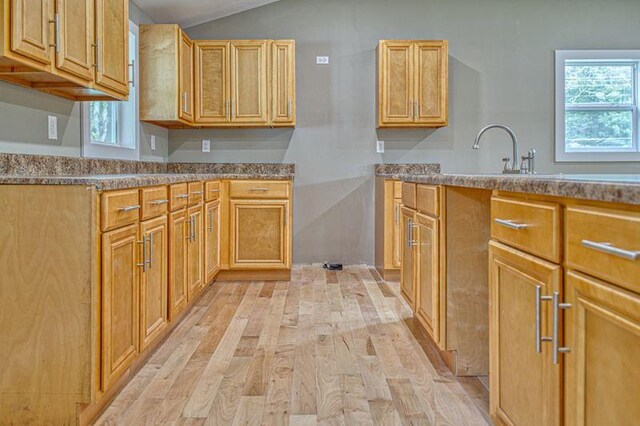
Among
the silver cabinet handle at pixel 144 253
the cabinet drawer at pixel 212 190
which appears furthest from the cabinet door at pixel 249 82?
the silver cabinet handle at pixel 144 253

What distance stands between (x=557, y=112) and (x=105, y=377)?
4524 mm

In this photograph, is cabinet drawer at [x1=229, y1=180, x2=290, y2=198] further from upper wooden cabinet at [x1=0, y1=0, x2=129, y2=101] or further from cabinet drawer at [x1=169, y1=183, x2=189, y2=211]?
upper wooden cabinet at [x1=0, y1=0, x2=129, y2=101]

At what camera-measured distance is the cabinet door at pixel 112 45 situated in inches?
94.7

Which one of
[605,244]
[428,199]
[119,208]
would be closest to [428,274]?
[428,199]

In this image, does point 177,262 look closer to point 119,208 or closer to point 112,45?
point 119,208

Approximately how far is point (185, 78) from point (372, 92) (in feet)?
5.62

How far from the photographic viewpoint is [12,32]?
5.69 ft

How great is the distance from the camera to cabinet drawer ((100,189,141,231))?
5.76 feet

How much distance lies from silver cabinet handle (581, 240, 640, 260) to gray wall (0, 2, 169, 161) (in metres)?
2.26

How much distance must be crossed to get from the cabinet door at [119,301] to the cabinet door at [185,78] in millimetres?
2245

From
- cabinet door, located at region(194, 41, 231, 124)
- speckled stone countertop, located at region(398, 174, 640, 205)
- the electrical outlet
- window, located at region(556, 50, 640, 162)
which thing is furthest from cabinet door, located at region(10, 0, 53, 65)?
window, located at region(556, 50, 640, 162)

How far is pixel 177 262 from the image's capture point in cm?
283

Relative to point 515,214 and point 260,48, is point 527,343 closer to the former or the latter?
point 515,214

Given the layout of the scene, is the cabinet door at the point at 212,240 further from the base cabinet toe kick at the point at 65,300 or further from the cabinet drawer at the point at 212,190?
the base cabinet toe kick at the point at 65,300
